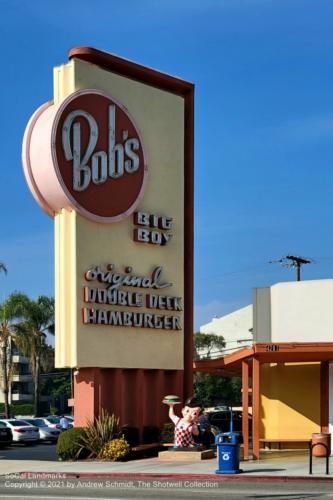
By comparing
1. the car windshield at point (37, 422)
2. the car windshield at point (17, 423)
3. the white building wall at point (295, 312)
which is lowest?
the car windshield at point (37, 422)

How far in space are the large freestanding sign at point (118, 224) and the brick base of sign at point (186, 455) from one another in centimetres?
271

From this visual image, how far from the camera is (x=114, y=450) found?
32.0 meters

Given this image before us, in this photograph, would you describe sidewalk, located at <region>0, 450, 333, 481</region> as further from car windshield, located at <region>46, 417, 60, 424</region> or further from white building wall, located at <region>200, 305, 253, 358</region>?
white building wall, located at <region>200, 305, 253, 358</region>

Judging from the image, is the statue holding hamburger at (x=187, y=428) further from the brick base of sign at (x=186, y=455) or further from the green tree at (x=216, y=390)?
the green tree at (x=216, y=390)

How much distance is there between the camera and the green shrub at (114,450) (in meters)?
32.0

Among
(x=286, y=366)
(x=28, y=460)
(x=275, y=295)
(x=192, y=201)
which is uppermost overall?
(x=192, y=201)

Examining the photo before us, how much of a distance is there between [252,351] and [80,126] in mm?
10142

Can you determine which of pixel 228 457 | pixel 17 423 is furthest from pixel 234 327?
pixel 228 457

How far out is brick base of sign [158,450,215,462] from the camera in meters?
31.6

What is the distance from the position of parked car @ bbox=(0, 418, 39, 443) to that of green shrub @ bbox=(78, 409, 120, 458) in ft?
53.2

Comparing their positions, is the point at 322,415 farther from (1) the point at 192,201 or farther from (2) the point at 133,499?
(2) the point at 133,499

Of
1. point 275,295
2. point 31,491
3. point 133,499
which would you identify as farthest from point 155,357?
point 133,499

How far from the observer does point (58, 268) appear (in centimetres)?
3300

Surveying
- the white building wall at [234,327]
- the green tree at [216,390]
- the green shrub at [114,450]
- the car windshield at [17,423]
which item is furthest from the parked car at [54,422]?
the white building wall at [234,327]
